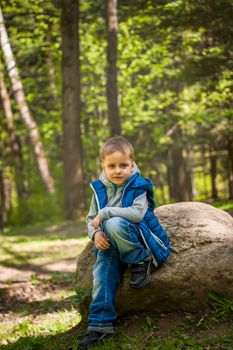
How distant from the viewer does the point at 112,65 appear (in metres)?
16.3

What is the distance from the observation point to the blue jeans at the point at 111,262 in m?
4.66

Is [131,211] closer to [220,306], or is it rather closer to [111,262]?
[111,262]

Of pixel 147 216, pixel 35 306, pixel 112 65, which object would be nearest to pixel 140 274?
pixel 147 216

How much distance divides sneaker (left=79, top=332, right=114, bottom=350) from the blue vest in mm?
846

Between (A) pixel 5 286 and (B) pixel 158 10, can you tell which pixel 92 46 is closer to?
(B) pixel 158 10

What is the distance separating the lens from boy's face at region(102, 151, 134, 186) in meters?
4.80

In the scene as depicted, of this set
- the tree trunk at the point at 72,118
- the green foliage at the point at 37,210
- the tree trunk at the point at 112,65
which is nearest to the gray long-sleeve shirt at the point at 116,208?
the tree trunk at the point at 112,65

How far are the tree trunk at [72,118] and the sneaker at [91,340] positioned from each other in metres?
12.2

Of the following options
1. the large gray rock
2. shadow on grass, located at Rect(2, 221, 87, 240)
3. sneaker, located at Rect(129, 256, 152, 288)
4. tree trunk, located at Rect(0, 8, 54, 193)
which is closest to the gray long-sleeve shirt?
sneaker, located at Rect(129, 256, 152, 288)

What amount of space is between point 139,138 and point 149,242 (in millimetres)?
22749

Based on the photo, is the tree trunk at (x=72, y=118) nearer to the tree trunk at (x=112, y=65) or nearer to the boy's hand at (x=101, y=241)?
the tree trunk at (x=112, y=65)

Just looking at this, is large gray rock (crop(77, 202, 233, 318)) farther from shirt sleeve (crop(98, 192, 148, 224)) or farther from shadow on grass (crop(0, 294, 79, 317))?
shadow on grass (crop(0, 294, 79, 317))

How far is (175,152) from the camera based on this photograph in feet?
76.9

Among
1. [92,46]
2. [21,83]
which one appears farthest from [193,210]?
[92,46]
